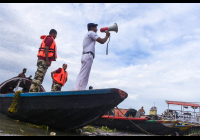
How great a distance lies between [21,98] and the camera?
463 cm

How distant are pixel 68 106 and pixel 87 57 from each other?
1243mm

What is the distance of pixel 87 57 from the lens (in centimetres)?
413

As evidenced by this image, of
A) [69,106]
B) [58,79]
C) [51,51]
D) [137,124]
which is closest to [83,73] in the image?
[69,106]

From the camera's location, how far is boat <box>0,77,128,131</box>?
3.77 meters

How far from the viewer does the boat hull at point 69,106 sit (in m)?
3.77

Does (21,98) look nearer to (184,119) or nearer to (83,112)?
(83,112)

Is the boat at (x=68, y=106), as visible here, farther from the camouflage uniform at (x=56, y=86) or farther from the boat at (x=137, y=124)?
the boat at (x=137, y=124)

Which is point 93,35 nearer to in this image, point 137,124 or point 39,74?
point 39,74

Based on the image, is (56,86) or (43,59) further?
(56,86)

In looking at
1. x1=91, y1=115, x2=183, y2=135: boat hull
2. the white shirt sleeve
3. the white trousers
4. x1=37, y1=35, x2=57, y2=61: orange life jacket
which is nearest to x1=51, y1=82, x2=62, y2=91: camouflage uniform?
x1=37, y1=35, x2=57, y2=61: orange life jacket

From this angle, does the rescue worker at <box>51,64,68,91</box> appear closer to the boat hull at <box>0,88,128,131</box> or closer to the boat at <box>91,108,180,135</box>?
the boat hull at <box>0,88,128,131</box>

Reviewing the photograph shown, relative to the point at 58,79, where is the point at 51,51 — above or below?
above

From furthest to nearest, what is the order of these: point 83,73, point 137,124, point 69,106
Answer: point 137,124 < point 83,73 < point 69,106

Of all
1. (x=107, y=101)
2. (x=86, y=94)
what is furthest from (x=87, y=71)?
(x=107, y=101)
